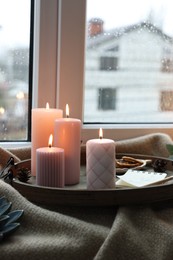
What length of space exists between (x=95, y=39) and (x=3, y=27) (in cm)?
27

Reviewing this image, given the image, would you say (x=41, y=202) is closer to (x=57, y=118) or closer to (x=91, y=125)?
(x=57, y=118)

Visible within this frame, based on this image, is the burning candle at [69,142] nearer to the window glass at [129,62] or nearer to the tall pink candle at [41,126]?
the tall pink candle at [41,126]

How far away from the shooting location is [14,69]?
128 cm

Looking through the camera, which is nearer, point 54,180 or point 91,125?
point 54,180

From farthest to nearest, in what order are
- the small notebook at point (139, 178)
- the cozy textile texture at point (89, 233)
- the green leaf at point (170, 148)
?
the green leaf at point (170, 148)
the small notebook at point (139, 178)
the cozy textile texture at point (89, 233)

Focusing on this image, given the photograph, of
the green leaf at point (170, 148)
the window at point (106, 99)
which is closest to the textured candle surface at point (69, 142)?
the green leaf at point (170, 148)

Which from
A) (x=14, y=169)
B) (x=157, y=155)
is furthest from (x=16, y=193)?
(x=157, y=155)

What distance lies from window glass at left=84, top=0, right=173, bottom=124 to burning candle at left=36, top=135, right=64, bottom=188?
1.48ft

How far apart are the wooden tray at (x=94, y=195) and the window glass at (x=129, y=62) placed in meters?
0.52

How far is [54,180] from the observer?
93 centimetres

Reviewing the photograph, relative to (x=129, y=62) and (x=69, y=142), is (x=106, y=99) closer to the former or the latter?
(x=129, y=62)

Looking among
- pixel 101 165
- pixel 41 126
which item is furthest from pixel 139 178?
pixel 41 126

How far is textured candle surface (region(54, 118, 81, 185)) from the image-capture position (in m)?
0.98

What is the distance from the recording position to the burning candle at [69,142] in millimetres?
983
